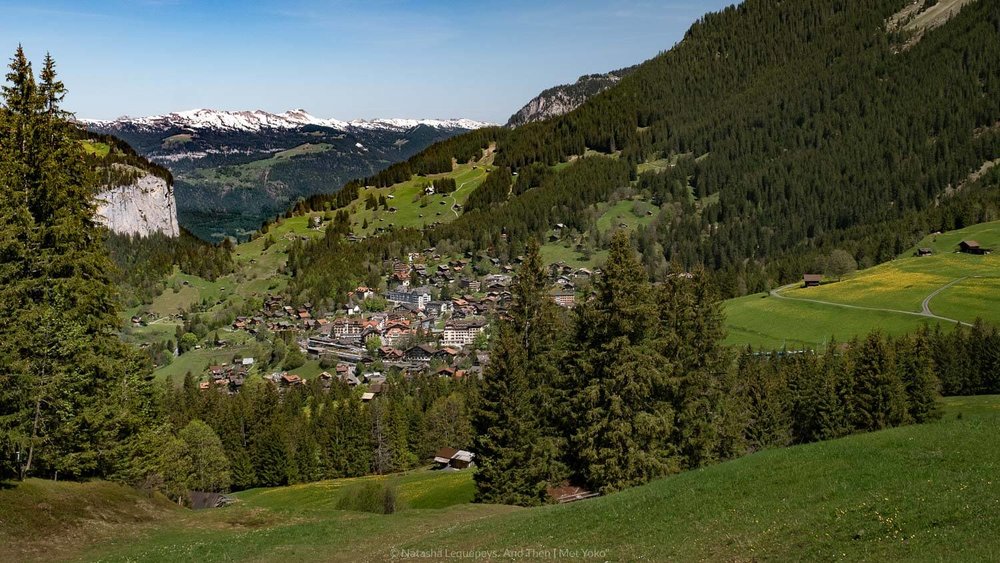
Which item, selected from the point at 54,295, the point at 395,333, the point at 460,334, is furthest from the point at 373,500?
the point at 395,333

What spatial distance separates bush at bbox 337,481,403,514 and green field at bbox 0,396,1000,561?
402 inches

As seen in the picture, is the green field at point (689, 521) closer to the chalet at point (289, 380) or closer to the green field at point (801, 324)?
the green field at point (801, 324)

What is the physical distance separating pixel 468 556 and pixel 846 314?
124 meters

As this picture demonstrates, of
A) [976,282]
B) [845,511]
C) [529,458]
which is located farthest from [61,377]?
[976,282]

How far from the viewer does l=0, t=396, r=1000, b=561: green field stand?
1575cm

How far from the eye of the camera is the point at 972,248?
151 metres

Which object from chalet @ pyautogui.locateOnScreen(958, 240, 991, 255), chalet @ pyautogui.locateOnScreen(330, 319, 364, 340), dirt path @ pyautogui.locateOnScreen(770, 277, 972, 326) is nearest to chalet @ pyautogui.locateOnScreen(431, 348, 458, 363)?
chalet @ pyautogui.locateOnScreen(330, 319, 364, 340)

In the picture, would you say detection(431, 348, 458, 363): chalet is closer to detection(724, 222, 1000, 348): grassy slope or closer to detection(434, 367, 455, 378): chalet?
detection(434, 367, 455, 378): chalet

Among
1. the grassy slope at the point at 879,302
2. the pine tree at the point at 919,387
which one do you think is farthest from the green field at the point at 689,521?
the grassy slope at the point at 879,302

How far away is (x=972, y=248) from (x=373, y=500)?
164985 mm

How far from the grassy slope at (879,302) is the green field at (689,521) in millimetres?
99095

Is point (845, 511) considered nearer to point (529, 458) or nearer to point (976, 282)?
point (529, 458)

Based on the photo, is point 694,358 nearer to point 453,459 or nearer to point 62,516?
point 62,516

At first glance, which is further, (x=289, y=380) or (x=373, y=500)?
(x=289, y=380)
